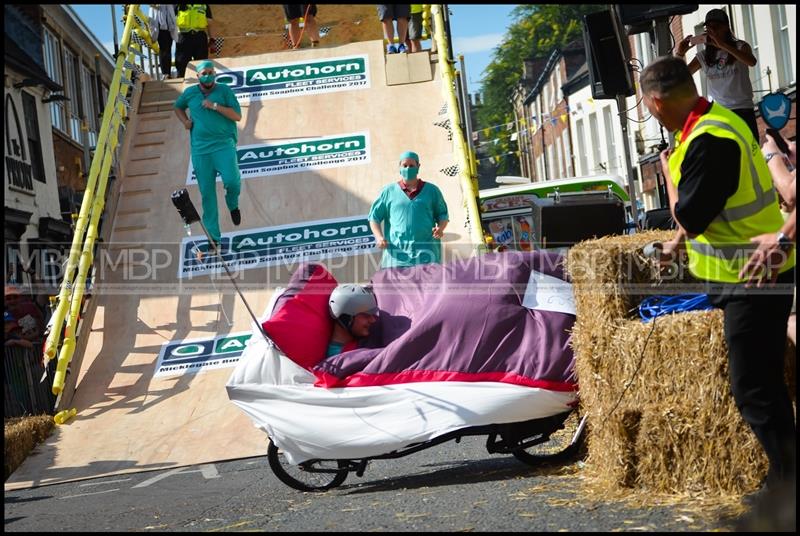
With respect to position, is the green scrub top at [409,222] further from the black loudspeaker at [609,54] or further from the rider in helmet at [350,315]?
the rider in helmet at [350,315]

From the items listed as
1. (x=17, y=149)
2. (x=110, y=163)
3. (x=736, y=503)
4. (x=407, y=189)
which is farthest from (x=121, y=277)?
(x=17, y=149)

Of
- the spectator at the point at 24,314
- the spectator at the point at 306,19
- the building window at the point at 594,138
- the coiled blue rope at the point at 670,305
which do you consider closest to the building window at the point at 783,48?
the spectator at the point at 306,19

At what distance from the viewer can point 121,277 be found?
13062 millimetres

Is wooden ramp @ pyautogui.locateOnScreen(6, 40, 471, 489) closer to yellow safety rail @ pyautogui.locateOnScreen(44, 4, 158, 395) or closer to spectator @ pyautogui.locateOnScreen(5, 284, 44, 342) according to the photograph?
yellow safety rail @ pyautogui.locateOnScreen(44, 4, 158, 395)

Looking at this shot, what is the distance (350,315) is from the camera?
22.2ft

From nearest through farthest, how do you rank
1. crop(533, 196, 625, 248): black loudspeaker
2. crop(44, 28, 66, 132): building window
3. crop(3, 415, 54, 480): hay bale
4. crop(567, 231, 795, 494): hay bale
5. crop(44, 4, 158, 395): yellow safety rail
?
crop(567, 231, 795, 494): hay bale, crop(3, 415, 54, 480): hay bale, crop(44, 4, 158, 395): yellow safety rail, crop(533, 196, 625, 248): black loudspeaker, crop(44, 28, 66, 132): building window

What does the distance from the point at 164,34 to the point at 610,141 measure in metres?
30.7

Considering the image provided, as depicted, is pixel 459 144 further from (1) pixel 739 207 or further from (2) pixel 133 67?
(1) pixel 739 207

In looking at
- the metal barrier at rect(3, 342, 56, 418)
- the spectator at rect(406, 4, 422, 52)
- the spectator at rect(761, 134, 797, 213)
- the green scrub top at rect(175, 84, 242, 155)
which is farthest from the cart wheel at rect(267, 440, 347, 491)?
the spectator at rect(406, 4, 422, 52)

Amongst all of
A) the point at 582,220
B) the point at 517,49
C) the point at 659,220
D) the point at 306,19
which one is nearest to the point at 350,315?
the point at 659,220

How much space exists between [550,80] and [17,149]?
3916 centimetres

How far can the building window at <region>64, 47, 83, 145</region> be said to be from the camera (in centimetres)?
3344

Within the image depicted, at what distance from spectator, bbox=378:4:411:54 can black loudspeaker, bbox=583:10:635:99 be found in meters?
5.38

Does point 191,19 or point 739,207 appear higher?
point 191,19
